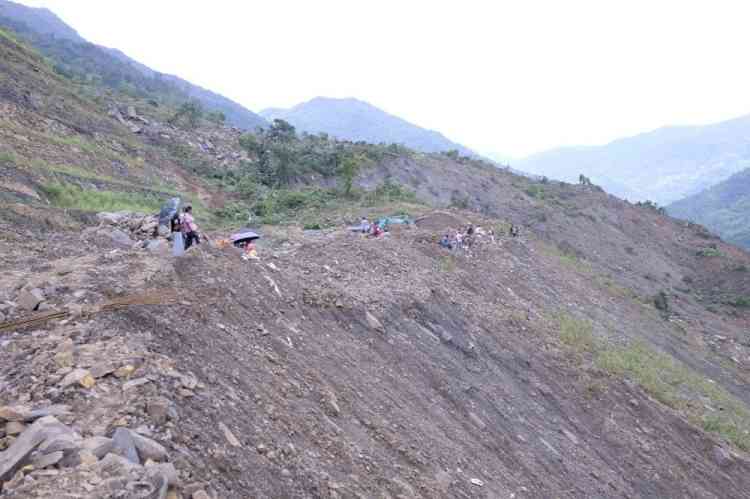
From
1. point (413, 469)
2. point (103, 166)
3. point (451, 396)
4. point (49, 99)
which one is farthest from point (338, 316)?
point (49, 99)

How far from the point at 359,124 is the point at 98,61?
91418mm

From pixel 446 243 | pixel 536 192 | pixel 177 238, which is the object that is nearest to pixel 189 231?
pixel 177 238

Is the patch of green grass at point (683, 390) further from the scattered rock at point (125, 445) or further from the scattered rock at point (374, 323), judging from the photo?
the scattered rock at point (125, 445)

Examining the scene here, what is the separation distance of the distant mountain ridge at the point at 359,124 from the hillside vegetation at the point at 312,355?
115 meters

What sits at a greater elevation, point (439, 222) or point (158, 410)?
point (439, 222)

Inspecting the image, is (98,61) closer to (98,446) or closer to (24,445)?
(24,445)

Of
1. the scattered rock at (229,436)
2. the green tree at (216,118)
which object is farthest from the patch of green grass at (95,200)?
the green tree at (216,118)

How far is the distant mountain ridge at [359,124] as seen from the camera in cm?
14050

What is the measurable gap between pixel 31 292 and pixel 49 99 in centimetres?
1971

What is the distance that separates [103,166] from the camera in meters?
19.1

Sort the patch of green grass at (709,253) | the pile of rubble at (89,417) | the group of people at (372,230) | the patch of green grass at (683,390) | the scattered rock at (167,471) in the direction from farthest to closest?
the patch of green grass at (709,253), the group of people at (372,230), the patch of green grass at (683,390), the scattered rock at (167,471), the pile of rubble at (89,417)

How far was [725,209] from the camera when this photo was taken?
270 ft

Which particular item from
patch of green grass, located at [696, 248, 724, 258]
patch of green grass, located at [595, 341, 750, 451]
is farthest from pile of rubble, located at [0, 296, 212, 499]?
A: patch of green grass, located at [696, 248, 724, 258]

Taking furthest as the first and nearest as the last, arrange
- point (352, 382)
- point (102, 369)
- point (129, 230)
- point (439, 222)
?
point (439, 222), point (129, 230), point (352, 382), point (102, 369)
